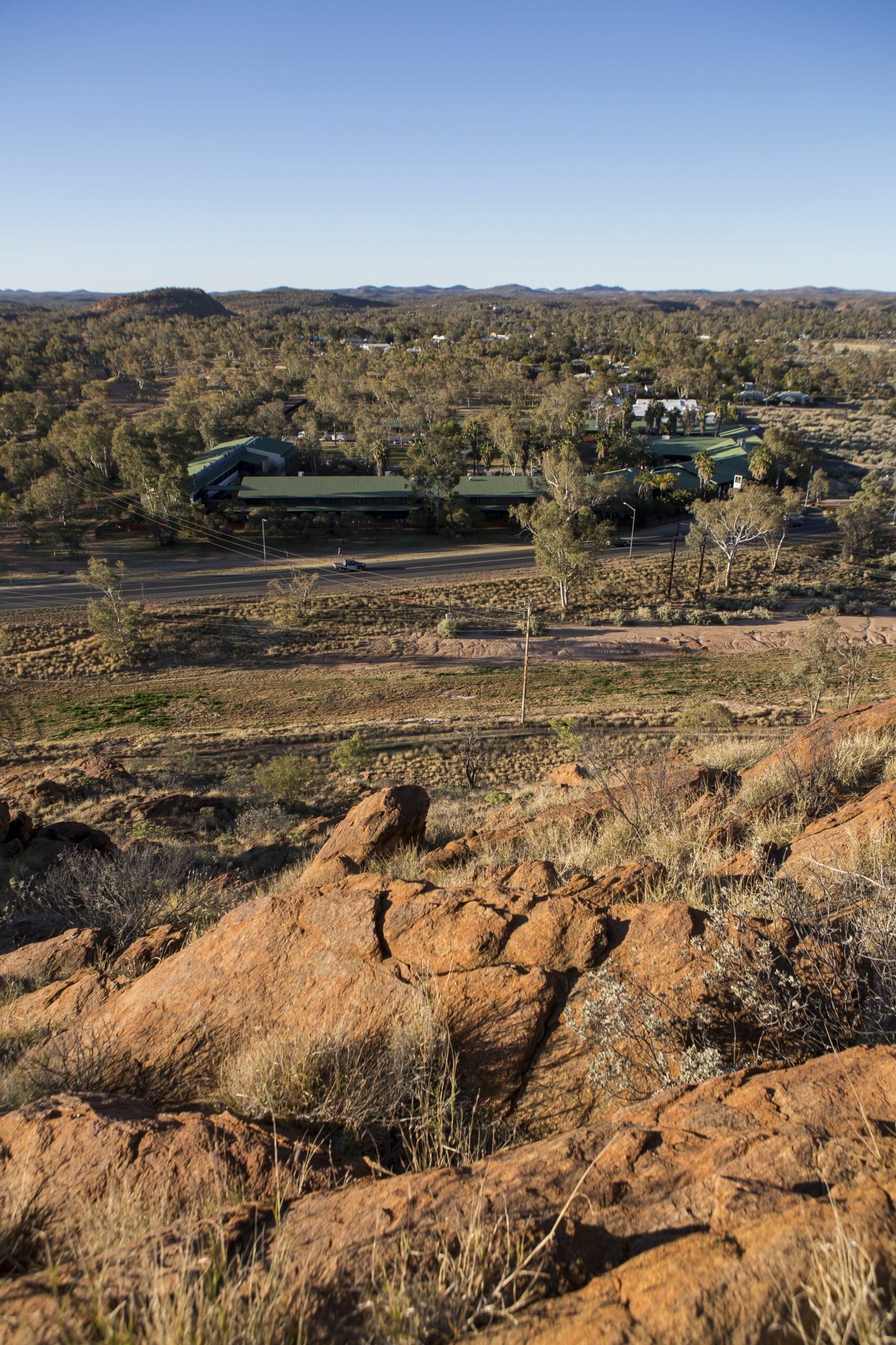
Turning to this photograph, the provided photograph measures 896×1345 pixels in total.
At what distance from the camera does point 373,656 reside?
139ft

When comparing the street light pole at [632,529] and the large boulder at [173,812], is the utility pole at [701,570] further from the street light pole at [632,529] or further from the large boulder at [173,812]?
the large boulder at [173,812]

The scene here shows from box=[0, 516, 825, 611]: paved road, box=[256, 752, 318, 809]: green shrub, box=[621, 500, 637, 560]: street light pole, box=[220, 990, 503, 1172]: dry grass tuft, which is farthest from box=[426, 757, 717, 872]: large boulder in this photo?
box=[621, 500, 637, 560]: street light pole

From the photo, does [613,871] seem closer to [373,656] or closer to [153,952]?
[153,952]

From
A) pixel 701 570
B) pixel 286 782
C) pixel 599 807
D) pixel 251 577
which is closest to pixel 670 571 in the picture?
pixel 701 570

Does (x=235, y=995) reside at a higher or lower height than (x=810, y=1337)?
lower

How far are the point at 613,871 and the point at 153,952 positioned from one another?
497 cm

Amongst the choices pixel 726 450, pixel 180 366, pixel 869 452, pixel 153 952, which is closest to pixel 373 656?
pixel 153 952

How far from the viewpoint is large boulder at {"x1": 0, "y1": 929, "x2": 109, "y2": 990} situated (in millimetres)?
7723

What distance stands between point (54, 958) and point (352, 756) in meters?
19.2

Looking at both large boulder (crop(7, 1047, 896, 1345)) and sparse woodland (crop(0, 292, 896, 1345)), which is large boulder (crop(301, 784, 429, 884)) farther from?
large boulder (crop(7, 1047, 896, 1345))

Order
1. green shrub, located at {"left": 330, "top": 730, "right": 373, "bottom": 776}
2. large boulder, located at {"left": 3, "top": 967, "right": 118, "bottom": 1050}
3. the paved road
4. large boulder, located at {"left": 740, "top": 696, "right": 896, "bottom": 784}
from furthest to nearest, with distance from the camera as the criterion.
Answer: the paved road < green shrub, located at {"left": 330, "top": 730, "right": 373, "bottom": 776} < large boulder, located at {"left": 740, "top": 696, "right": 896, "bottom": 784} < large boulder, located at {"left": 3, "top": 967, "right": 118, "bottom": 1050}

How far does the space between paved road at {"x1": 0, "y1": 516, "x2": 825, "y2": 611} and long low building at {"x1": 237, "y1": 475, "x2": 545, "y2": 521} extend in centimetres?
684

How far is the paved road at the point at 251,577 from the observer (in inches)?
1815

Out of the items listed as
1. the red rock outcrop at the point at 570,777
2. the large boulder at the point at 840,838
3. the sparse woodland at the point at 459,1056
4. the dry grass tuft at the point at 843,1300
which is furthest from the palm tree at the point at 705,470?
the dry grass tuft at the point at 843,1300
